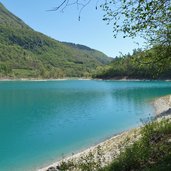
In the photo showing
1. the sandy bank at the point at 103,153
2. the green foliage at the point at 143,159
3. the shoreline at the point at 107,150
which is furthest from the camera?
the shoreline at the point at 107,150

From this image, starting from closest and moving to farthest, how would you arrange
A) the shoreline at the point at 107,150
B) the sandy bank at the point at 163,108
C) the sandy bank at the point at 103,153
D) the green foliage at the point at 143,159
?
1. the green foliage at the point at 143,159
2. the sandy bank at the point at 103,153
3. the shoreline at the point at 107,150
4. the sandy bank at the point at 163,108

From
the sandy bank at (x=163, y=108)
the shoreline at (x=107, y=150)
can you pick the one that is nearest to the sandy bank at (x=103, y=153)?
the shoreline at (x=107, y=150)

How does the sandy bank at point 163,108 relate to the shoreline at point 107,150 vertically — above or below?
below

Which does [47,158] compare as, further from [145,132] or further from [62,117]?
[62,117]

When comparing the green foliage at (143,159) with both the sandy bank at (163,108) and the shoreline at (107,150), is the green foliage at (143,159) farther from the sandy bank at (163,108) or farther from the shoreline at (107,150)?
the sandy bank at (163,108)

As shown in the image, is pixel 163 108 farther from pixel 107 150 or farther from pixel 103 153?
pixel 103 153

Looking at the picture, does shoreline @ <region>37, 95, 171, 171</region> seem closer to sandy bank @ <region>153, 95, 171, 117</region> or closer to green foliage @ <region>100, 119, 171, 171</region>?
green foliage @ <region>100, 119, 171, 171</region>

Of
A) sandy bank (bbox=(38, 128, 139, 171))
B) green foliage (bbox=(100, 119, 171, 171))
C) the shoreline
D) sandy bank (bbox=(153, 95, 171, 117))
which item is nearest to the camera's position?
green foliage (bbox=(100, 119, 171, 171))

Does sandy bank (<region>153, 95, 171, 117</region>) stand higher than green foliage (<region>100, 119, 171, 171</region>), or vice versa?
green foliage (<region>100, 119, 171, 171</region>)

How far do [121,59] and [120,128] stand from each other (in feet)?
101

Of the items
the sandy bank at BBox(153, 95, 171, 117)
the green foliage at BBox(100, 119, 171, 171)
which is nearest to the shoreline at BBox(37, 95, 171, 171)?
the green foliage at BBox(100, 119, 171, 171)

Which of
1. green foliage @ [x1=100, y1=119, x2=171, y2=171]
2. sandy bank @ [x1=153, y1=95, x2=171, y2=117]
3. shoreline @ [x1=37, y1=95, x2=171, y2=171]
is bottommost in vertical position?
sandy bank @ [x1=153, y1=95, x2=171, y2=117]

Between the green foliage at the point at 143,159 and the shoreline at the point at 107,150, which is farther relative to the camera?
the shoreline at the point at 107,150

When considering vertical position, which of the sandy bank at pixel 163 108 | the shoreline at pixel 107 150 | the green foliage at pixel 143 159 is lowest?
Result: the sandy bank at pixel 163 108
